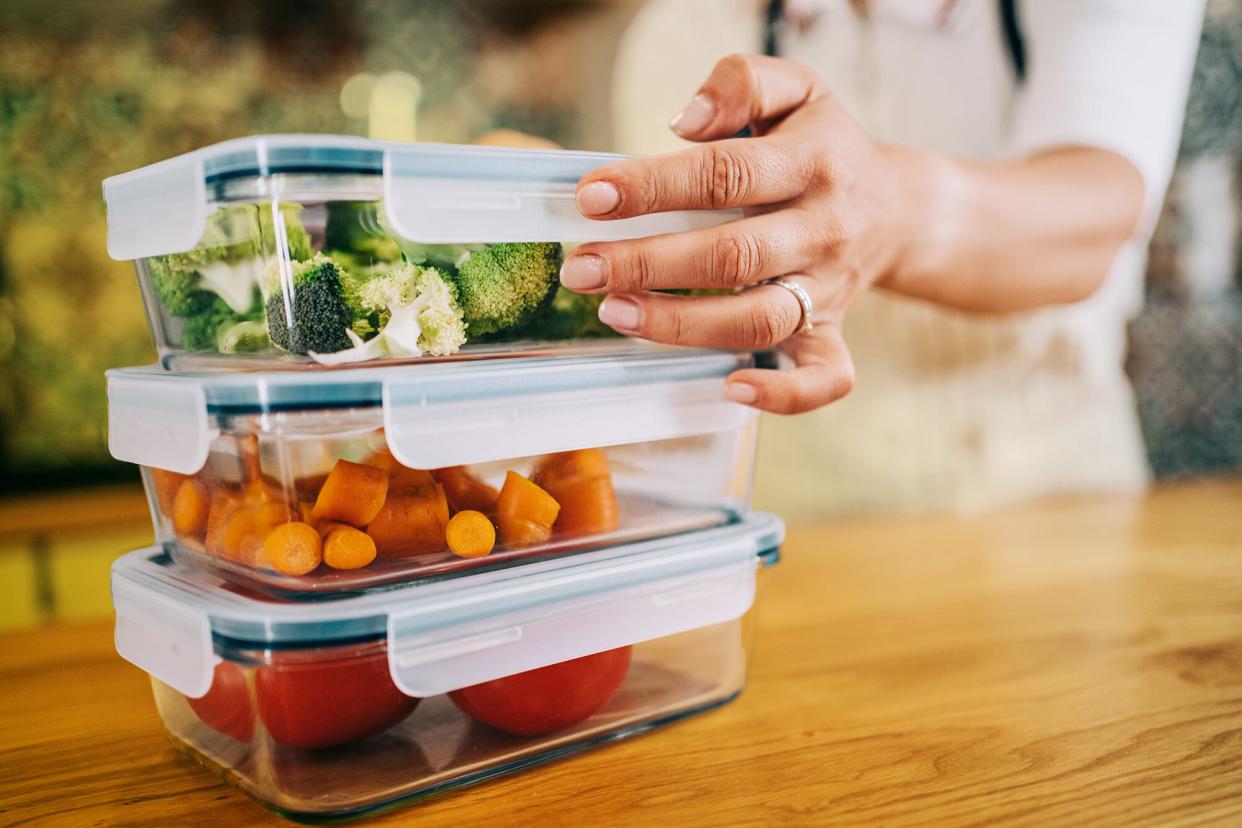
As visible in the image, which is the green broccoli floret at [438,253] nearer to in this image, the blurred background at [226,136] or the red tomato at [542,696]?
the red tomato at [542,696]

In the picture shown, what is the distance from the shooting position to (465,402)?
52 cm

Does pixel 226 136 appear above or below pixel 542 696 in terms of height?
above

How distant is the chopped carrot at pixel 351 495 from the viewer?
1.61 ft

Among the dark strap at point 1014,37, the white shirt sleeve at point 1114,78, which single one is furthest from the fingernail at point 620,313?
the dark strap at point 1014,37

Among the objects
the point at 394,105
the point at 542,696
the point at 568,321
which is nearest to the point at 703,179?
the point at 568,321

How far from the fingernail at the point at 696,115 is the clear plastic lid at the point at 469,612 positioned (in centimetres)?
28

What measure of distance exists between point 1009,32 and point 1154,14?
0.18 m

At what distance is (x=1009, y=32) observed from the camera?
129 cm

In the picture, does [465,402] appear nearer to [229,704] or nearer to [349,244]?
[349,244]

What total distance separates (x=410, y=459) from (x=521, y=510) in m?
0.08

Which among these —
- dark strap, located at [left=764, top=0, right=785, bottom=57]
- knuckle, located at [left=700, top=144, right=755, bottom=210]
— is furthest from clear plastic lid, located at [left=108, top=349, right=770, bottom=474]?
dark strap, located at [left=764, top=0, right=785, bottom=57]

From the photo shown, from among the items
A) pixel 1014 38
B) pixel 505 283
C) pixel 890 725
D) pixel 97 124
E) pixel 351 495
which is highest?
pixel 97 124

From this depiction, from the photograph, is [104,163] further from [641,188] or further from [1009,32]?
[641,188]

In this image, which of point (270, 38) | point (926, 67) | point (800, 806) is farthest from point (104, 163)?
point (800, 806)
